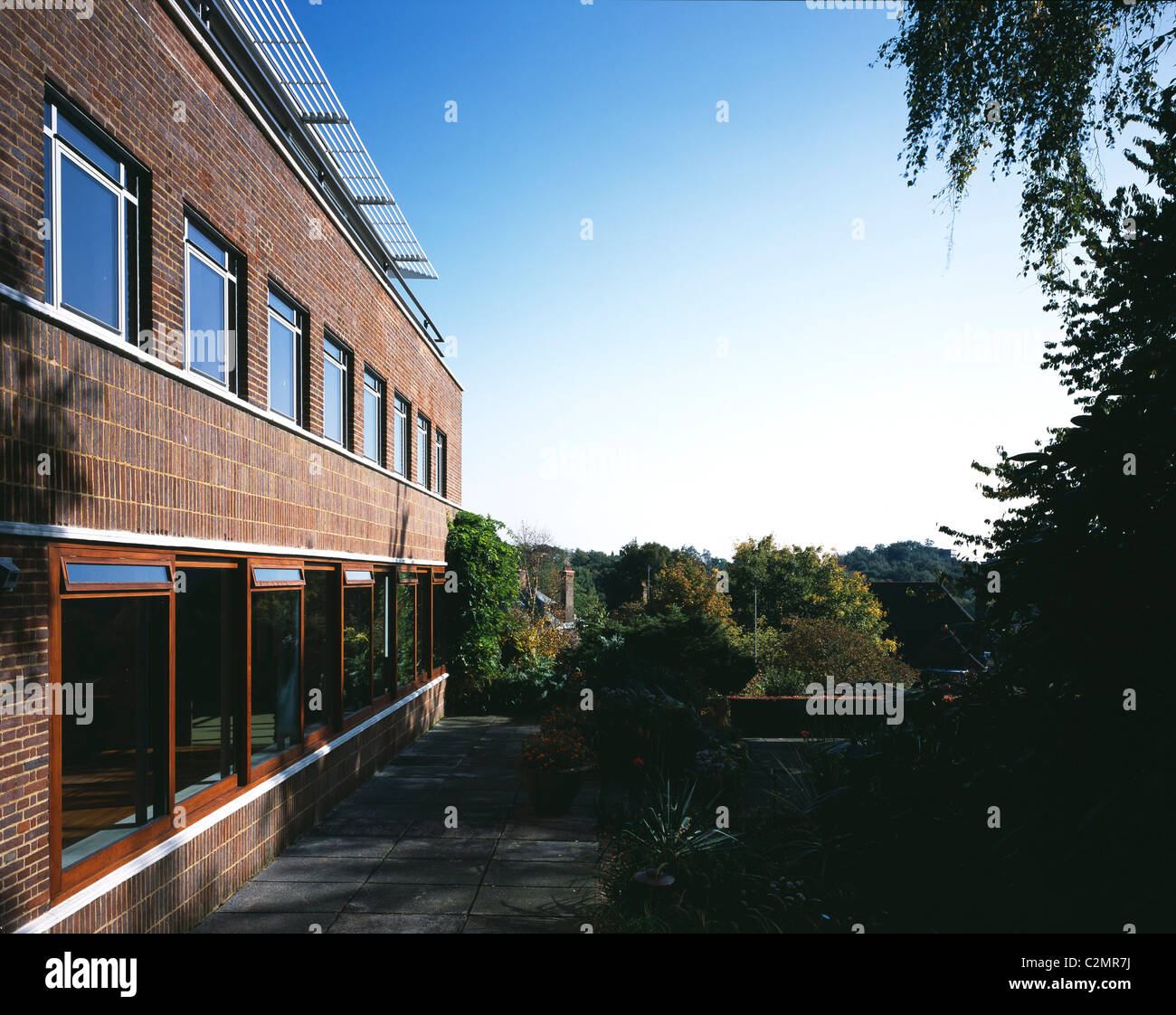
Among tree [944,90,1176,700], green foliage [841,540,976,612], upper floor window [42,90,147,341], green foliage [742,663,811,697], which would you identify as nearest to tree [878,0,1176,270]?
tree [944,90,1176,700]

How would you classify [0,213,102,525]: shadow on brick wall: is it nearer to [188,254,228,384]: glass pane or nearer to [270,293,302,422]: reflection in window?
[188,254,228,384]: glass pane

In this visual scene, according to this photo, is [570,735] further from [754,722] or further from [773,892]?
[754,722]

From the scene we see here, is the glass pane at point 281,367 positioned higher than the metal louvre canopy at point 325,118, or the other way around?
the metal louvre canopy at point 325,118

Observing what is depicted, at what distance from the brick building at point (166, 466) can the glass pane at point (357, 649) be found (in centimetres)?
9

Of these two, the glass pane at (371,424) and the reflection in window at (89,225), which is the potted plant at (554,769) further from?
the reflection in window at (89,225)

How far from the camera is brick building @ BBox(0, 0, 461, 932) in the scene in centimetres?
476

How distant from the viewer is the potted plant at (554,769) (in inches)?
389

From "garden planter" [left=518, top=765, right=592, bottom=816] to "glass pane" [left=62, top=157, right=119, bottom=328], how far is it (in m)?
6.84

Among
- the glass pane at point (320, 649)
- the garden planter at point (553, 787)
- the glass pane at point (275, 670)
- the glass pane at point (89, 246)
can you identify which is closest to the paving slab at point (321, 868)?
the glass pane at point (275, 670)

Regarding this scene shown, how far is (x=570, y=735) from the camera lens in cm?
1040

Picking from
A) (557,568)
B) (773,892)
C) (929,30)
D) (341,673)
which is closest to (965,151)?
(929,30)

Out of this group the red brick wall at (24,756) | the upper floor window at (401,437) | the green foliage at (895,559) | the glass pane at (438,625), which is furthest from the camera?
the green foliage at (895,559)

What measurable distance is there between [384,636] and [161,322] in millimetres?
7748
